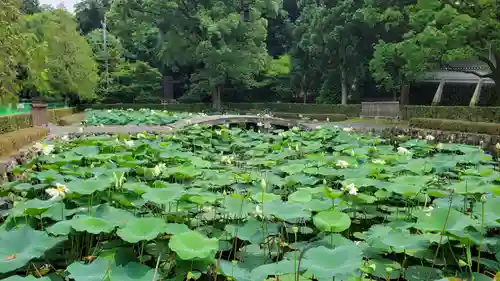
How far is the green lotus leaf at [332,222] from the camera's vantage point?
2.88 m

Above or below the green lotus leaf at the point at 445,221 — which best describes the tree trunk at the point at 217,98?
below

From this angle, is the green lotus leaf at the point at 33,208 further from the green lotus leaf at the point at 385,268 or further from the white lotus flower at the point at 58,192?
the green lotus leaf at the point at 385,268

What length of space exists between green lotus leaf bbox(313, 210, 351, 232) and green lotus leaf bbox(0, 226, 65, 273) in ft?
5.64

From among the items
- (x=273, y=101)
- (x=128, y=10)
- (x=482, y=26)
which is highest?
(x=128, y=10)

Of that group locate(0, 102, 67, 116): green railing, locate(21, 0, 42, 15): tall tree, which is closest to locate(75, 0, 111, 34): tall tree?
locate(21, 0, 42, 15): tall tree

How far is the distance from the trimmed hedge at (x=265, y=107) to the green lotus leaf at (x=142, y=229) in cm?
2634

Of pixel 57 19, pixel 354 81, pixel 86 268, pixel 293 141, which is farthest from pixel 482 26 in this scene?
pixel 57 19

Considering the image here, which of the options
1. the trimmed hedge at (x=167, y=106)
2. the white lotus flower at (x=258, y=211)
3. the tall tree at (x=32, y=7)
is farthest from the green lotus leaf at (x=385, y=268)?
the tall tree at (x=32, y=7)

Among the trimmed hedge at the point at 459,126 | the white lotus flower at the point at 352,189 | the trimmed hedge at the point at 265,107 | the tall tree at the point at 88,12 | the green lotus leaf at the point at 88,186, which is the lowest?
the trimmed hedge at the point at 265,107

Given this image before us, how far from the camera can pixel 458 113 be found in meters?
18.2

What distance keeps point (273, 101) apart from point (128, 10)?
43.8 feet

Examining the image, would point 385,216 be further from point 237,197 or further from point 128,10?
point 128,10

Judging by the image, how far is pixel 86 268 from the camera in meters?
Answer: 2.43

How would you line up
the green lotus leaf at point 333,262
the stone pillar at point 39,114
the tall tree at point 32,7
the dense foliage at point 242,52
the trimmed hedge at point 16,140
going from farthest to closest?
1. the tall tree at point 32,7
2. the dense foliage at point 242,52
3. the stone pillar at point 39,114
4. the trimmed hedge at point 16,140
5. the green lotus leaf at point 333,262
